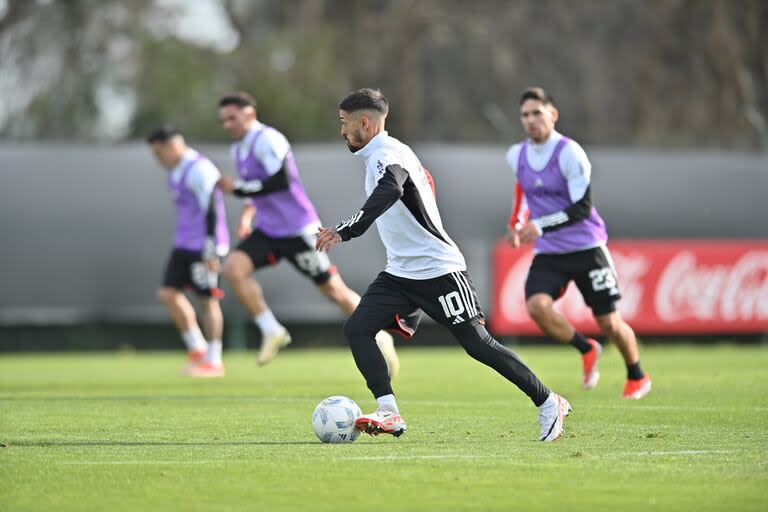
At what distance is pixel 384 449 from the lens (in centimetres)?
764

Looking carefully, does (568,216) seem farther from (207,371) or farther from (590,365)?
(207,371)

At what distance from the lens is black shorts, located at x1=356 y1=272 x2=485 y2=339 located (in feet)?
26.4

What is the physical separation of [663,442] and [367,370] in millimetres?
1707

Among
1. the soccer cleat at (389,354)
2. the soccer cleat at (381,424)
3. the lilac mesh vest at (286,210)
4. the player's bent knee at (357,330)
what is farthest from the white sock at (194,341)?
the soccer cleat at (381,424)

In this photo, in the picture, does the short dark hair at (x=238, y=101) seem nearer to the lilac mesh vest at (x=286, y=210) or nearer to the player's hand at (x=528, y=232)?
the lilac mesh vest at (x=286, y=210)

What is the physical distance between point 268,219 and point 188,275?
210 centimetres

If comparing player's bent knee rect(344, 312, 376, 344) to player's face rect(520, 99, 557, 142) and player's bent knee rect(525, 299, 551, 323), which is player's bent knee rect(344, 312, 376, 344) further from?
player's face rect(520, 99, 557, 142)

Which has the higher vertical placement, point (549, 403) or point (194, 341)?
point (549, 403)

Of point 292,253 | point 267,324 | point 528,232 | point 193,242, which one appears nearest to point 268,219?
point 292,253

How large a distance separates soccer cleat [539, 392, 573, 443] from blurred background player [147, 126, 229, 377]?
7328mm

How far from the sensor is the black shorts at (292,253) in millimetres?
13000

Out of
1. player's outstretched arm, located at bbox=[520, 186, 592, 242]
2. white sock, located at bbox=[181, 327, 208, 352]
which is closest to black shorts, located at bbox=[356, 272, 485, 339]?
player's outstretched arm, located at bbox=[520, 186, 592, 242]

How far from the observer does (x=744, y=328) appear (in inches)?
795

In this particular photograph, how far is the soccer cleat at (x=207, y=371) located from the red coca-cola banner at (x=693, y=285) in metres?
6.25
